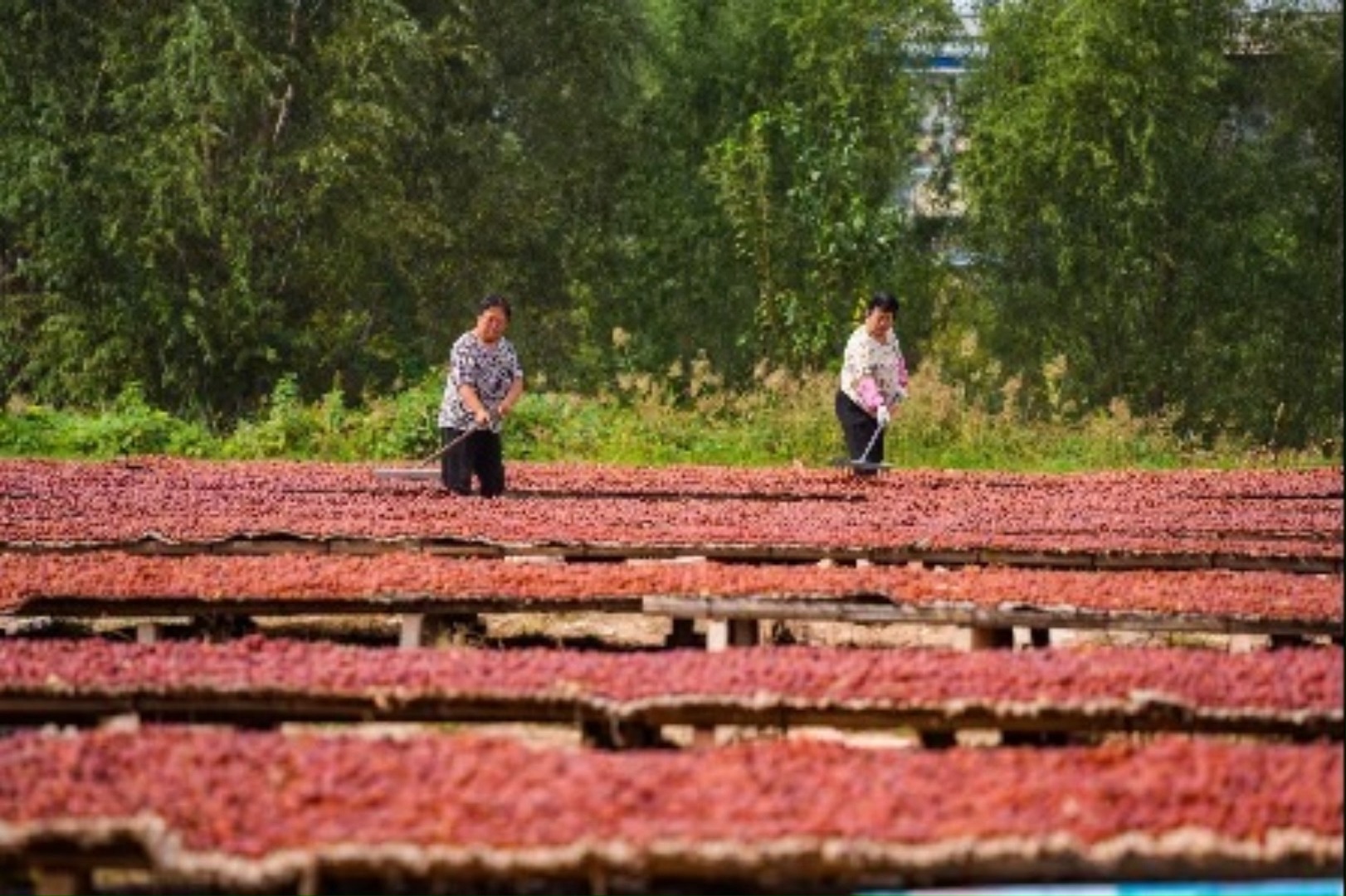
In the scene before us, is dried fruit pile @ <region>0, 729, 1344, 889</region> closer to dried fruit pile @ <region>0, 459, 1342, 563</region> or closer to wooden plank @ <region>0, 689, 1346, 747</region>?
wooden plank @ <region>0, 689, 1346, 747</region>

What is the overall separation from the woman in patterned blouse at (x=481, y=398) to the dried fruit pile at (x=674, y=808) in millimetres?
8425

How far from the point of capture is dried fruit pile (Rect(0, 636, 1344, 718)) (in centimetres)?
733

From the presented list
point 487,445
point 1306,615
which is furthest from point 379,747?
point 487,445

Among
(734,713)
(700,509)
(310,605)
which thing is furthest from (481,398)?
(734,713)

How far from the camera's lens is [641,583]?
418 inches

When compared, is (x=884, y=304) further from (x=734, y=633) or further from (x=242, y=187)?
(x=242, y=187)

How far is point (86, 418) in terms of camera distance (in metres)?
24.5

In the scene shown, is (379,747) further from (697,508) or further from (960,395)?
(960,395)

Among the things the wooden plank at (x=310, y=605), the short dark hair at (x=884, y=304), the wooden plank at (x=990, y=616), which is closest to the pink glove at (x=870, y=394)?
the short dark hair at (x=884, y=304)

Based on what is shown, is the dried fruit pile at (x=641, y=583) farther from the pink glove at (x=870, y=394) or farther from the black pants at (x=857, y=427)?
the black pants at (x=857, y=427)

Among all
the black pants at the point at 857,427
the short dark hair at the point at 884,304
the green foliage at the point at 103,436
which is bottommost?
the green foliage at the point at 103,436

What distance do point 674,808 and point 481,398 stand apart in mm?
9613

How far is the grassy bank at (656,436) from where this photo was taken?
23.2m

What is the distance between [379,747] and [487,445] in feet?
29.9
